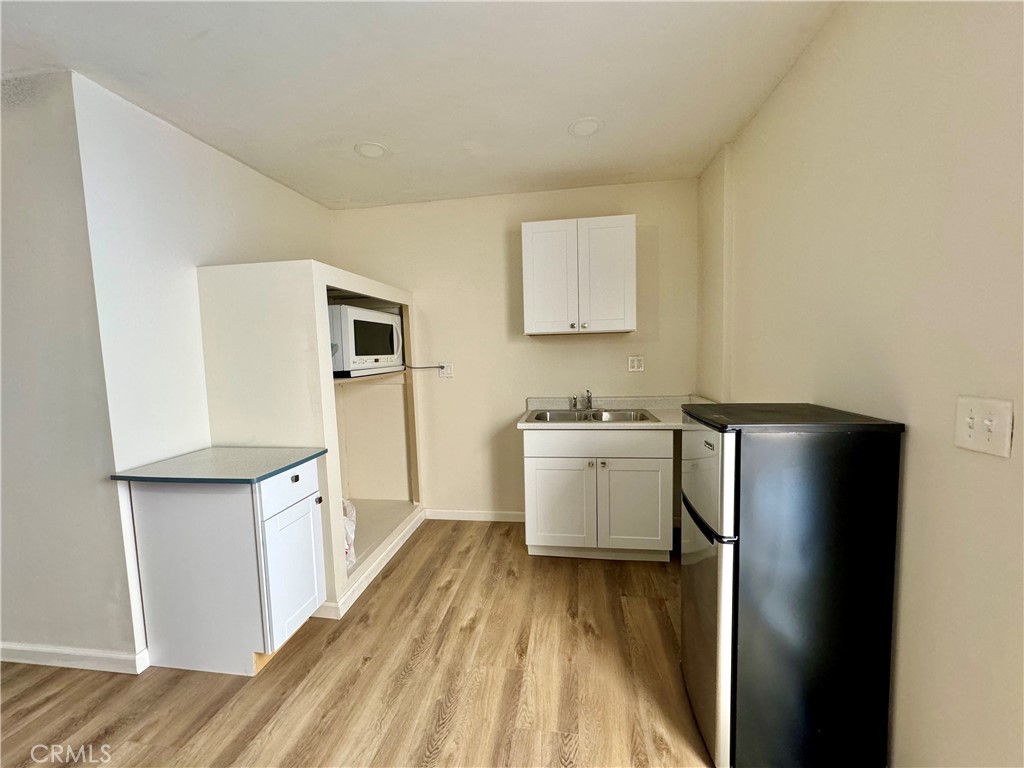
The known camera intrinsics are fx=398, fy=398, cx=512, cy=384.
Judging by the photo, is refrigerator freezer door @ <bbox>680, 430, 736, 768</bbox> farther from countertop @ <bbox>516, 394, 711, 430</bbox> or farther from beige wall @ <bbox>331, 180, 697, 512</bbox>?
beige wall @ <bbox>331, 180, 697, 512</bbox>

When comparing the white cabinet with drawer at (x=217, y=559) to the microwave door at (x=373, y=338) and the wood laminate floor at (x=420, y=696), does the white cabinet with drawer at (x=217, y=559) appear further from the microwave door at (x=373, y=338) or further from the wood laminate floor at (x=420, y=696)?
the microwave door at (x=373, y=338)

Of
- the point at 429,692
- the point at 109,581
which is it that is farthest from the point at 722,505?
the point at 109,581

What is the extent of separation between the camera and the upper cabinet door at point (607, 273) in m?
2.55

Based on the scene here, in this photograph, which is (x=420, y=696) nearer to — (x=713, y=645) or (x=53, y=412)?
(x=713, y=645)

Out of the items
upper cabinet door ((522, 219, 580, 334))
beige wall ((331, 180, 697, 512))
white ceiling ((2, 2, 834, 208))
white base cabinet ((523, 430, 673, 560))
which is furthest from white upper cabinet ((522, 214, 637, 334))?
white base cabinet ((523, 430, 673, 560))

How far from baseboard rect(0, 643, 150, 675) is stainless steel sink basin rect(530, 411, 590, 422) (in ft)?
7.47

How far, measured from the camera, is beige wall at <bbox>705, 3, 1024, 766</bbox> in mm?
Result: 821

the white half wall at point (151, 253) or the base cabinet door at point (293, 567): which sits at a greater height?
the white half wall at point (151, 253)

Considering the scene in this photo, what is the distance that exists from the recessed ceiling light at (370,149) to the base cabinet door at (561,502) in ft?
6.45

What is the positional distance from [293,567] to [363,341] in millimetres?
1251

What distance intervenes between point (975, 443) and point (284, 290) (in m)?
2.41

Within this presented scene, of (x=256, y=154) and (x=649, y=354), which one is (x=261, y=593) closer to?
(x=256, y=154)

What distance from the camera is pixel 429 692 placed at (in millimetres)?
1538

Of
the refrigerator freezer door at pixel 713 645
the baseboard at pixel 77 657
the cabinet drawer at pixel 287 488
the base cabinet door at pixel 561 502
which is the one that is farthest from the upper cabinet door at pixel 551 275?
the baseboard at pixel 77 657
